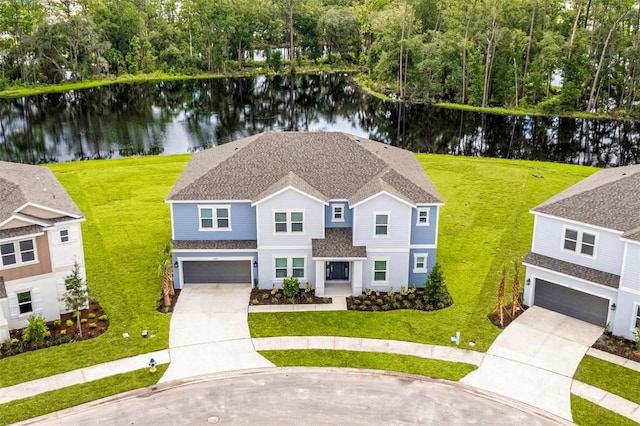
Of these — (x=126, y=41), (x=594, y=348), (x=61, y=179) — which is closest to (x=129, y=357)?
(x=594, y=348)

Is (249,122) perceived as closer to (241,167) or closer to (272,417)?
(241,167)

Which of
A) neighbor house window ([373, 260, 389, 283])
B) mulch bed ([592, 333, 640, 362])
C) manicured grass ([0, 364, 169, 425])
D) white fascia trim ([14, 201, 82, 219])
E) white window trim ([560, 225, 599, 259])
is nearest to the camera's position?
manicured grass ([0, 364, 169, 425])

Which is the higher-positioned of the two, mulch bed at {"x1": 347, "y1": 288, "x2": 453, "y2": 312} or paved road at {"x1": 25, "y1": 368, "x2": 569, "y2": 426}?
mulch bed at {"x1": 347, "y1": 288, "x2": 453, "y2": 312}

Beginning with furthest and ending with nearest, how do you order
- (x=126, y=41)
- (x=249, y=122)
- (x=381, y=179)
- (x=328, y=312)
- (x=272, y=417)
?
(x=126, y=41) → (x=249, y=122) → (x=381, y=179) → (x=328, y=312) → (x=272, y=417)

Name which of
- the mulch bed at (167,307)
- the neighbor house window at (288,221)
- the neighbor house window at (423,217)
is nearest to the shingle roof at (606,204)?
the neighbor house window at (423,217)

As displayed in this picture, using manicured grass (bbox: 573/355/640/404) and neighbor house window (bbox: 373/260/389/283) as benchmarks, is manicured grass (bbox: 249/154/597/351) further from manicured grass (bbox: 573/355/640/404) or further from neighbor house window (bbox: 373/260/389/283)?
manicured grass (bbox: 573/355/640/404)

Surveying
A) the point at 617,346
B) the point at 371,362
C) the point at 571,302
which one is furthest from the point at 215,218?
the point at 617,346

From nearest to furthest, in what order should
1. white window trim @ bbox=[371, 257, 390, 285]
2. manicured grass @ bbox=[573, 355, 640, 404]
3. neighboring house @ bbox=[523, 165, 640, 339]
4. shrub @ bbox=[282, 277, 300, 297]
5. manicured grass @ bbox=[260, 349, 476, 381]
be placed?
manicured grass @ bbox=[573, 355, 640, 404] < manicured grass @ bbox=[260, 349, 476, 381] < neighboring house @ bbox=[523, 165, 640, 339] < shrub @ bbox=[282, 277, 300, 297] < white window trim @ bbox=[371, 257, 390, 285]

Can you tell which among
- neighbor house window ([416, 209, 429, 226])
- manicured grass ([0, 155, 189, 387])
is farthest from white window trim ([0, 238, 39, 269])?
neighbor house window ([416, 209, 429, 226])
